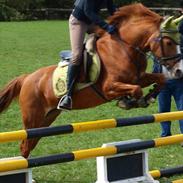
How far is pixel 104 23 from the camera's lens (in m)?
6.86

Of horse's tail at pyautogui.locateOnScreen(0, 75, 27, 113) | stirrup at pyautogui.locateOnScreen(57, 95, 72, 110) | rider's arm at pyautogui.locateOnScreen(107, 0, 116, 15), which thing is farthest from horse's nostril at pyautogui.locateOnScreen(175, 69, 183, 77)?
horse's tail at pyautogui.locateOnScreen(0, 75, 27, 113)

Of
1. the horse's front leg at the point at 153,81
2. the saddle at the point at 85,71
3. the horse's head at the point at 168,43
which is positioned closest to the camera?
the horse's head at the point at 168,43

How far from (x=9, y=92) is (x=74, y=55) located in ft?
4.24

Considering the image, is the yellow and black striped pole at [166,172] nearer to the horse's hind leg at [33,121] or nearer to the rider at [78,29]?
the rider at [78,29]

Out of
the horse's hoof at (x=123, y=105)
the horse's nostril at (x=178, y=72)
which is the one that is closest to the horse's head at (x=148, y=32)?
the horse's nostril at (x=178, y=72)

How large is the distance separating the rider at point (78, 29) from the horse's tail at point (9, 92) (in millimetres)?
937

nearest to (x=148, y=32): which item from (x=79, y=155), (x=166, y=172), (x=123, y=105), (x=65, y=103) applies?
(x=123, y=105)

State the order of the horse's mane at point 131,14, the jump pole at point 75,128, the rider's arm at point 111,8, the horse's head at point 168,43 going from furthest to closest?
the rider's arm at point 111,8 → the horse's mane at point 131,14 → the horse's head at point 168,43 → the jump pole at point 75,128

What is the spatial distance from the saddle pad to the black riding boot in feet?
0.26

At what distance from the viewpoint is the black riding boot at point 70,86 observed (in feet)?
22.9

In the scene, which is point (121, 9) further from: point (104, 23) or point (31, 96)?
point (31, 96)

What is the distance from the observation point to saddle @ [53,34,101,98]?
6922 mm

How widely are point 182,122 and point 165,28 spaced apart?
103 inches

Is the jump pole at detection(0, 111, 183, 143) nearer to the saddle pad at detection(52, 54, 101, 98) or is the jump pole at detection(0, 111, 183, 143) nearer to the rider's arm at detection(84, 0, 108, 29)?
the saddle pad at detection(52, 54, 101, 98)
